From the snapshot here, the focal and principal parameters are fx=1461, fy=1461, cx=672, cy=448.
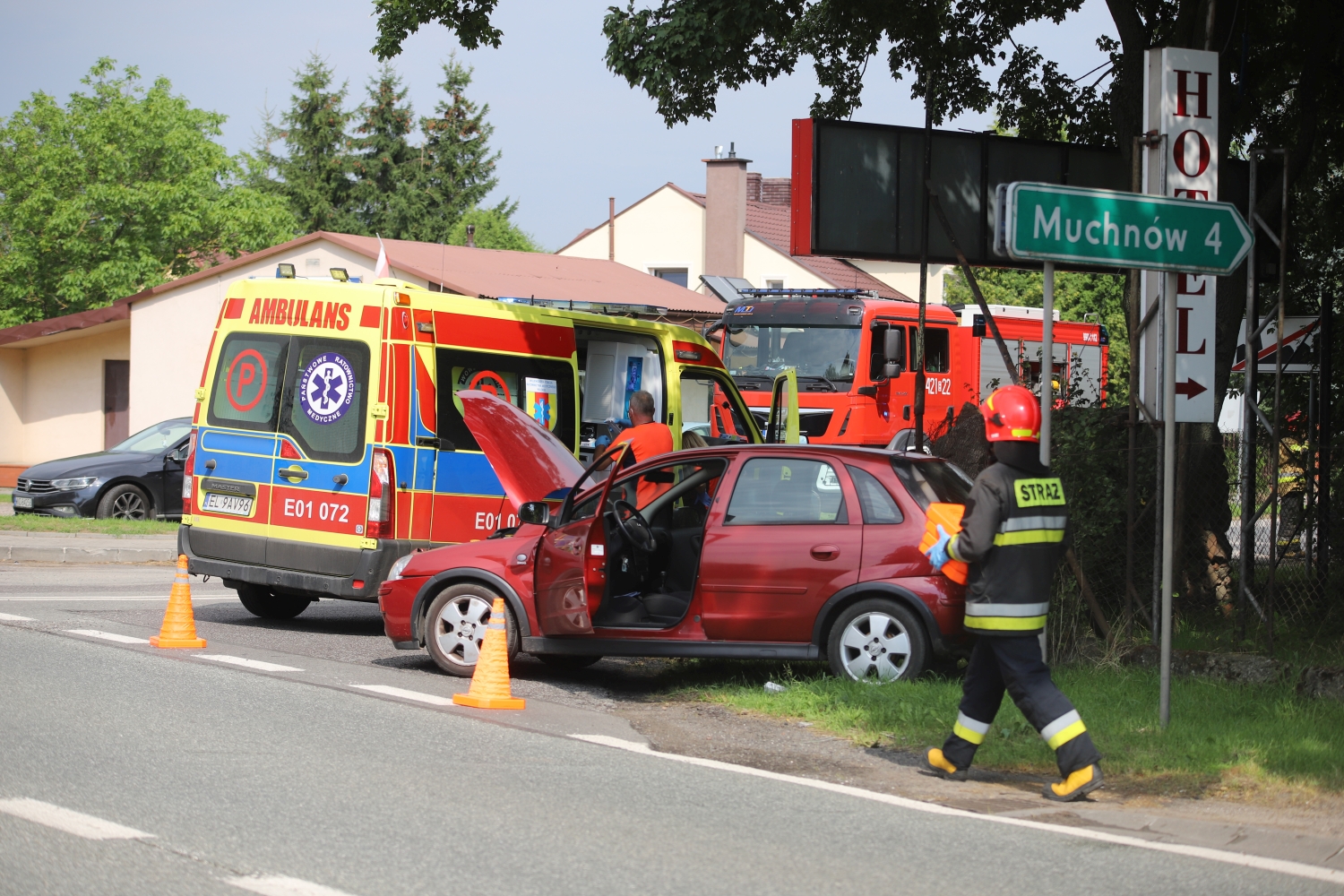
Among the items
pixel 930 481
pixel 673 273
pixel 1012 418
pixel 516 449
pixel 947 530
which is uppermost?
pixel 673 273

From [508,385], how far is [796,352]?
8.55m

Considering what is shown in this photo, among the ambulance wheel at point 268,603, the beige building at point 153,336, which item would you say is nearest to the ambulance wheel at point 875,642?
the ambulance wheel at point 268,603

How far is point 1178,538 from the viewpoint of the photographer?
33.2 ft

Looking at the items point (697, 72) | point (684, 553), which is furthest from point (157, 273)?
point (684, 553)

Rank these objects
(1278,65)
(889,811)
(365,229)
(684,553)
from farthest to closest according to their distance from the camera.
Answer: (365,229)
(1278,65)
(684,553)
(889,811)

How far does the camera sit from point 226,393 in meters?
10.8

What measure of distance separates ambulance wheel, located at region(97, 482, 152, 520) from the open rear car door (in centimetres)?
1120

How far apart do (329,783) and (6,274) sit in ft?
102

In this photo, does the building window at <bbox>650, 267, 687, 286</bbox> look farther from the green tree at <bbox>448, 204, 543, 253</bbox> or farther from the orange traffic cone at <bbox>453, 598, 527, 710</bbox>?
the orange traffic cone at <bbox>453, 598, 527, 710</bbox>

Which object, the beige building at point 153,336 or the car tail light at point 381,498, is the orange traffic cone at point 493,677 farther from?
the beige building at point 153,336

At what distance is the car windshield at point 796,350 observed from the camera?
1883 cm

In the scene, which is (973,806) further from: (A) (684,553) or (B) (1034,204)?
(A) (684,553)

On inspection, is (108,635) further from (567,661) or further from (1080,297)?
(1080,297)

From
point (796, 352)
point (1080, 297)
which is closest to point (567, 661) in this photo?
point (796, 352)
